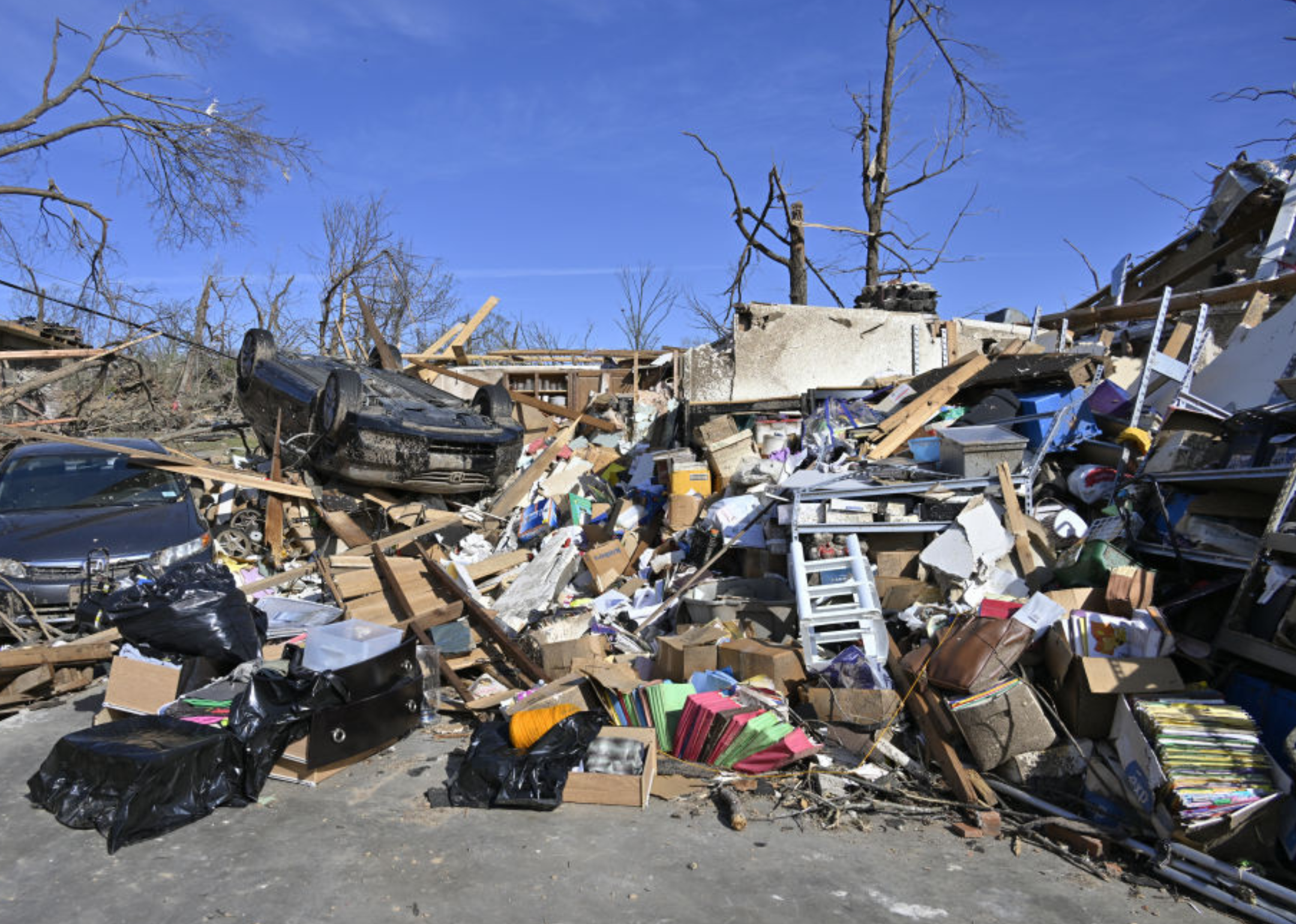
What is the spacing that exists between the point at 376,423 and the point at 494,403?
1899mm

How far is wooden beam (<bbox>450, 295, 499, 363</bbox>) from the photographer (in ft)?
42.3

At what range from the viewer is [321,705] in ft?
14.6

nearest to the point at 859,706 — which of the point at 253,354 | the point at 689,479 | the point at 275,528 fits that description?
the point at 689,479

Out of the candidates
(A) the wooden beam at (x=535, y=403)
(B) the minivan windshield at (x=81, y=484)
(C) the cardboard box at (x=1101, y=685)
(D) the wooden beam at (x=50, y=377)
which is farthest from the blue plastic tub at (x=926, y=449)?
(D) the wooden beam at (x=50, y=377)

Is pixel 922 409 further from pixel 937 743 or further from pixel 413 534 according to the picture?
pixel 413 534

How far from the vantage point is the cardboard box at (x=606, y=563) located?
761 cm

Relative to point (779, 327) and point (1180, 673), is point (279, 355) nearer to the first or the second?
point (779, 327)

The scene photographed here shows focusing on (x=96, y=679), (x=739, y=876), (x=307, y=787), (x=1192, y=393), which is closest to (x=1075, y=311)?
(x=1192, y=393)

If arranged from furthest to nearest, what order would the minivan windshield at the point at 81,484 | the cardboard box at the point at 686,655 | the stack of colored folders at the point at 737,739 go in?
the minivan windshield at the point at 81,484, the cardboard box at the point at 686,655, the stack of colored folders at the point at 737,739

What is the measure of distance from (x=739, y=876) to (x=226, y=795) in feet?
8.20

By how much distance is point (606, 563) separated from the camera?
7.73 meters

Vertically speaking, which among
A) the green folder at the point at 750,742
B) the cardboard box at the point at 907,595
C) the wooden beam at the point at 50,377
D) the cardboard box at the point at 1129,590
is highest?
the wooden beam at the point at 50,377

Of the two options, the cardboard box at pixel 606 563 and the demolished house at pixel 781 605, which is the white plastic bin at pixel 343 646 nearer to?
the demolished house at pixel 781 605

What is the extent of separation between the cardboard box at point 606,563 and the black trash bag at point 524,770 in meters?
3.09
